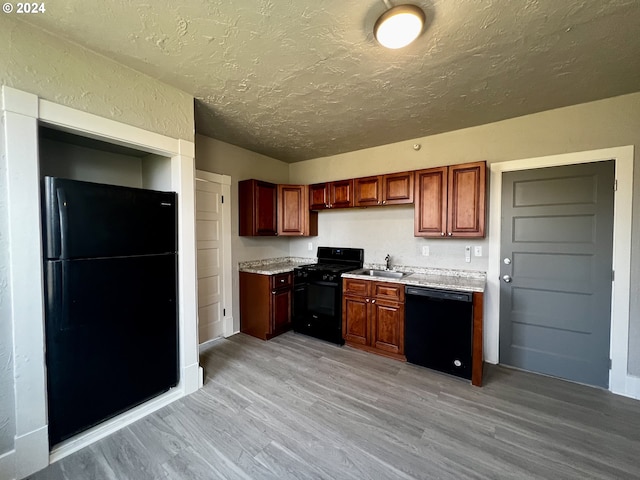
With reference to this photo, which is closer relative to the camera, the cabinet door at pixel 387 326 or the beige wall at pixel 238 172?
the cabinet door at pixel 387 326

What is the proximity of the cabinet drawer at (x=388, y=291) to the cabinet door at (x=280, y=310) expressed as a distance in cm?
127

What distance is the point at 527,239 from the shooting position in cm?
263

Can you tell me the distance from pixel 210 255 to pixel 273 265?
1.02m

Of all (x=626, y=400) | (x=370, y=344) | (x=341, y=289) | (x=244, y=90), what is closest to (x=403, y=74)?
(x=244, y=90)

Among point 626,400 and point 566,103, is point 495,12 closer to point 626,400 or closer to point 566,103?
point 566,103

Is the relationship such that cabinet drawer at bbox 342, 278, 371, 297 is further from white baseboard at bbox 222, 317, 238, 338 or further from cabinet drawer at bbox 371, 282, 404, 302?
white baseboard at bbox 222, 317, 238, 338

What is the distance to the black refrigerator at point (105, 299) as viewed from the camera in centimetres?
160

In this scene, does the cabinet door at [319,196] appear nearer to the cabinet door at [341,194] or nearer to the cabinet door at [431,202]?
the cabinet door at [341,194]

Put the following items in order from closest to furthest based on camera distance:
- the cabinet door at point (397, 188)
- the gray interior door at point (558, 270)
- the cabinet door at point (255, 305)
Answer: the gray interior door at point (558, 270) < the cabinet door at point (397, 188) < the cabinet door at point (255, 305)

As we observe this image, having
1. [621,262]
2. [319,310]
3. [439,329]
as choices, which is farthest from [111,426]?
[621,262]

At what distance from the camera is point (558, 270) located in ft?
8.24

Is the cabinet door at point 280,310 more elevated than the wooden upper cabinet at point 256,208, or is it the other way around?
the wooden upper cabinet at point 256,208

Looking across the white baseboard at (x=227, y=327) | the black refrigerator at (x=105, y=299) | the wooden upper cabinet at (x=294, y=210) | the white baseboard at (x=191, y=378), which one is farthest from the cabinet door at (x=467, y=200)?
the white baseboard at (x=227, y=327)

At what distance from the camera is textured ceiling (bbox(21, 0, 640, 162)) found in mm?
1382
